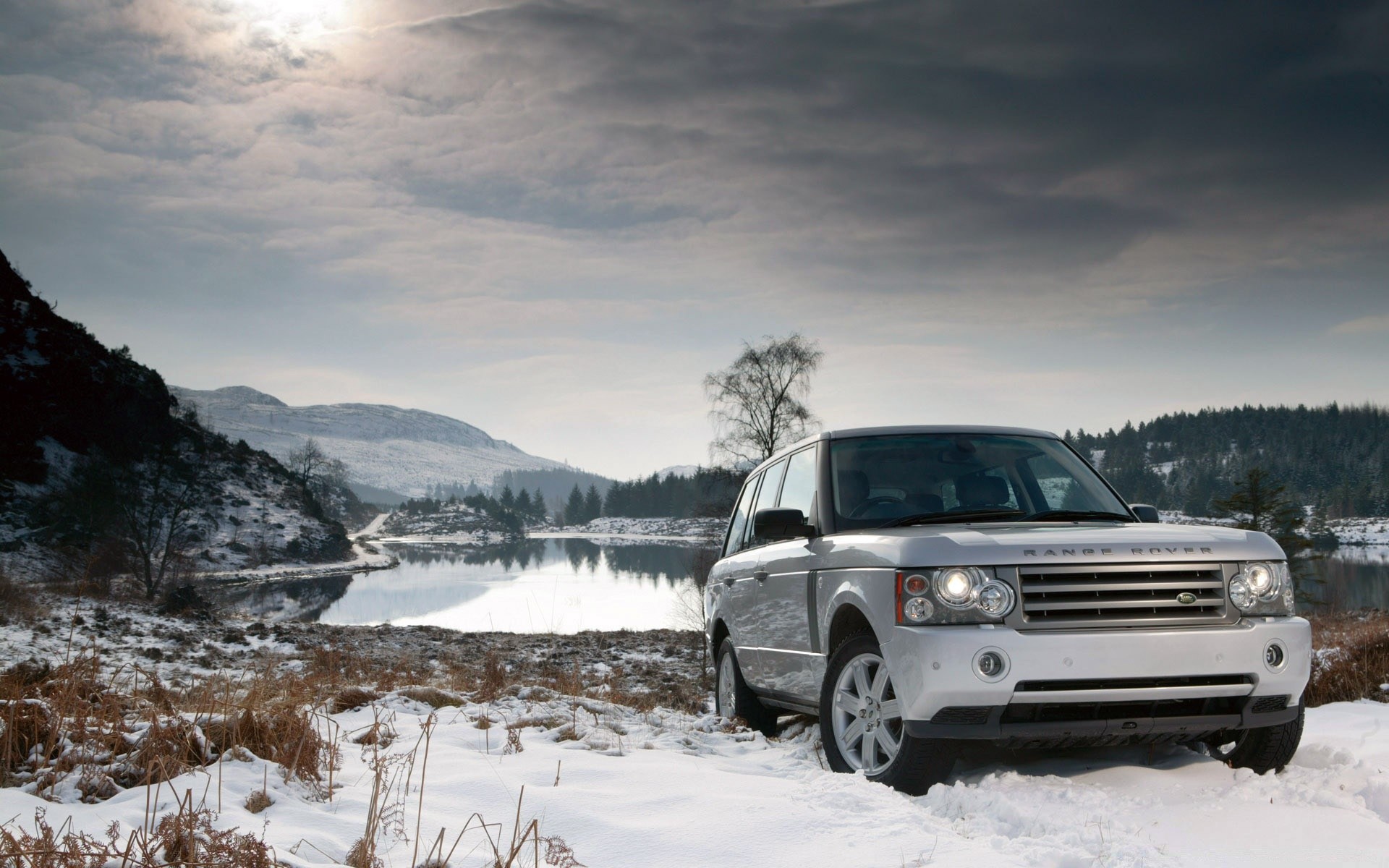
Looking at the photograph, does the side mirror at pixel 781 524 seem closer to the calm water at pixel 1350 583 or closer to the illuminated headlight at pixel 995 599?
the illuminated headlight at pixel 995 599

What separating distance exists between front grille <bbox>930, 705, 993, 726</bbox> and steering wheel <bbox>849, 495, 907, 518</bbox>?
1.62 m

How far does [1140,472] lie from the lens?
443ft

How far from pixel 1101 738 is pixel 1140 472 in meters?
146

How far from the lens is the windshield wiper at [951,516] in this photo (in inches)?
199

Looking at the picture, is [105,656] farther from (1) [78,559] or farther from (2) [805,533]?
(1) [78,559]

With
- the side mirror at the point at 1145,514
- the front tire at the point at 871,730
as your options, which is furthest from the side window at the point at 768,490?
the side mirror at the point at 1145,514

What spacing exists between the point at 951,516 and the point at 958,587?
116 cm

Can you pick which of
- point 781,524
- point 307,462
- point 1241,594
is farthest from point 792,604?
point 307,462

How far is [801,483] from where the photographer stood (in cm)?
611

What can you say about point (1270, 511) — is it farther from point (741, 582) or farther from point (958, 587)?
point (958, 587)

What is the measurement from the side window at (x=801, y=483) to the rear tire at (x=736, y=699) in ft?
4.46

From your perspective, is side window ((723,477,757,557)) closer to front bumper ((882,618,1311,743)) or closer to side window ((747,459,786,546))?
side window ((747,459,786,546))

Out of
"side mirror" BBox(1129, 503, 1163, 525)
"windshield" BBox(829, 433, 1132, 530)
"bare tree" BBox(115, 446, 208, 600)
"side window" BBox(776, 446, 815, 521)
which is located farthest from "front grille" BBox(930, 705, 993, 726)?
"bare tree" BBox(115, 446, 208, 600)

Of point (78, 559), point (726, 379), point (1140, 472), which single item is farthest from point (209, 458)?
point (1140, 472)
